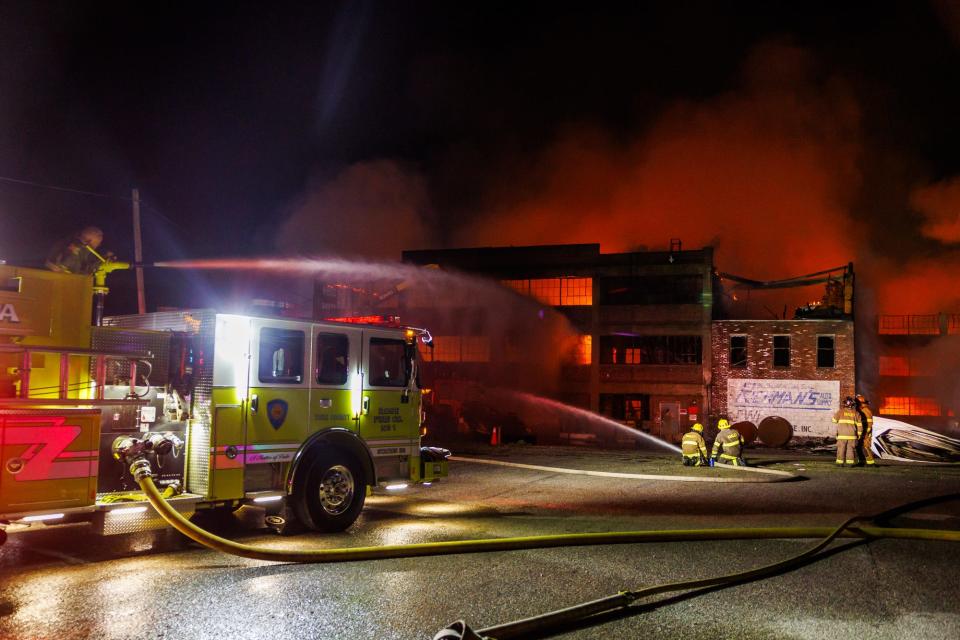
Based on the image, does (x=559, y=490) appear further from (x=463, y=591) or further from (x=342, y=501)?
(x=463, y=591)

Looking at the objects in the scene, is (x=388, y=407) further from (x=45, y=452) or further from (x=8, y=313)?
(x=8, y=313)

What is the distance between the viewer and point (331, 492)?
29.1 ft

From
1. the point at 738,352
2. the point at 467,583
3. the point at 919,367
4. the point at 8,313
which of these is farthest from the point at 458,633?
the point at 919,367

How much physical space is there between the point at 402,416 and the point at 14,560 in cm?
458

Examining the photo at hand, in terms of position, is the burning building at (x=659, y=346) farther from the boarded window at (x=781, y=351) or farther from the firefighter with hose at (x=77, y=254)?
the firefighter with hose at (x=77, y=254)

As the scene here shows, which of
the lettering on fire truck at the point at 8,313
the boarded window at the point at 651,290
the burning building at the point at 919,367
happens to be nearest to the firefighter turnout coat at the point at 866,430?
the lettering on fire truck at the point at 8,313

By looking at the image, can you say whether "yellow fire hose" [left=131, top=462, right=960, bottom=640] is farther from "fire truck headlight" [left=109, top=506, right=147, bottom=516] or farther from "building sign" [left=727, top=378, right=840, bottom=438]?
"building sign" [left=727, top=378, right=840, bottom=438]

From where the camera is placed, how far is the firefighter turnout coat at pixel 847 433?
18500 mm

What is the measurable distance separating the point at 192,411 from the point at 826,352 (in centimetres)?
3276

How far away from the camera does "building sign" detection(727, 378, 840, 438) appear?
3400cm

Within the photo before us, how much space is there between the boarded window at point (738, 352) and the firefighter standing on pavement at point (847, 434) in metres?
17.2

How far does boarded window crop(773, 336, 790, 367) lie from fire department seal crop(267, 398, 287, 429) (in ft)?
102

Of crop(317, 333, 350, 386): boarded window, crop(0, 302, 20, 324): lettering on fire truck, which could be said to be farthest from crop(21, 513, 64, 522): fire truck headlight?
crop(317, 333, 350, 386): boarded window

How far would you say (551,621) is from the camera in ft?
17.5
